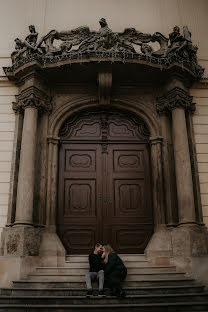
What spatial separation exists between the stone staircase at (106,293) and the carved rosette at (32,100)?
3866 millimetres

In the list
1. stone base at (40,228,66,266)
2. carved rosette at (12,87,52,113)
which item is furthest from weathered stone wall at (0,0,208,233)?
stone base at (40,228,66,266)

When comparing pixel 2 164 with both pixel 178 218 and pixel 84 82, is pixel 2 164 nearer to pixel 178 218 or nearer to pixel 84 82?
pixel 84 82

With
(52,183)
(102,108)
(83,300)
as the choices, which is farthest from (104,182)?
(83,300)

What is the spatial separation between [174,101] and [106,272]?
447 cm

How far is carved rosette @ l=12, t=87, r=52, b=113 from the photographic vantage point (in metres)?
8.19

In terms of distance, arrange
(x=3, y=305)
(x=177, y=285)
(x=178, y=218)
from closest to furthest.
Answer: (x=3, y=305), (x=177, y=285), (x=178, y=218)

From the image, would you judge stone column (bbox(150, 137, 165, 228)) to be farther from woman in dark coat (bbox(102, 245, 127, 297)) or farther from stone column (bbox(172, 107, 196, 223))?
woman in dark coat (bbox(102, 245, 127, 297))

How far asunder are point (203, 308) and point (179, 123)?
422 centimetres

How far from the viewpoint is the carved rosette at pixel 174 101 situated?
833cm

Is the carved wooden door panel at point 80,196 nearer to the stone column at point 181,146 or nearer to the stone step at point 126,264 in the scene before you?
the stone step at point 126,264

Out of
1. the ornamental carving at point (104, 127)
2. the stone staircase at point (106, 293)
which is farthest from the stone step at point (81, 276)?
the ornamental carving at point (104, 127)

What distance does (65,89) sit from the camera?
29.1 feet

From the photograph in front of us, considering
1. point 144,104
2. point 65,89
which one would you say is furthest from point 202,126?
point 65,89

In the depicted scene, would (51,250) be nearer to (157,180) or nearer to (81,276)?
(81,276)
